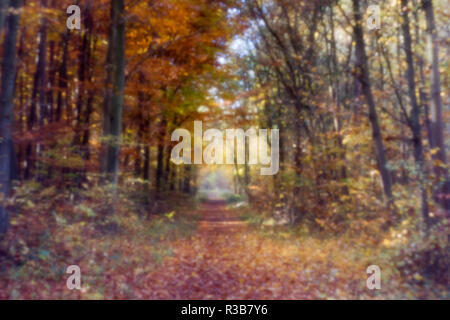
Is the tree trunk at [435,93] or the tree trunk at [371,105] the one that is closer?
the tree trunk at [435,93]

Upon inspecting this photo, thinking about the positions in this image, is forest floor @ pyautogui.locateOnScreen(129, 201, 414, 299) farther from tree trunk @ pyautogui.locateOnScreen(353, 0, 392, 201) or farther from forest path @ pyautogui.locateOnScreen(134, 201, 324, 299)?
tree trunk @ pyautogui.locateOnScreen(353, 0, 392, 201)

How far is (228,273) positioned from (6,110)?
20.1 feet

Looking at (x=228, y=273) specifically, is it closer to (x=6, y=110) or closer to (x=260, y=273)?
(x=260, y=273)

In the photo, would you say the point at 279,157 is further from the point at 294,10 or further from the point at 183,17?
the point at 183,17

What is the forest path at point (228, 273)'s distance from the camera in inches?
280

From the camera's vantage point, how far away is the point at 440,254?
6.94m

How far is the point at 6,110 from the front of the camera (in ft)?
25.4

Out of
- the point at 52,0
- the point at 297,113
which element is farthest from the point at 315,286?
the point at 52,0

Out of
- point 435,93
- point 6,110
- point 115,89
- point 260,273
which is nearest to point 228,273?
point 260,273

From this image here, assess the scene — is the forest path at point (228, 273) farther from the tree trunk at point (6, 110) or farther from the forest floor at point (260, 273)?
the tree trunk at point (6, 110)

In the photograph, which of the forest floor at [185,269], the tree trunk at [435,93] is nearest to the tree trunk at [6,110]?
the forest floor at [185,269]

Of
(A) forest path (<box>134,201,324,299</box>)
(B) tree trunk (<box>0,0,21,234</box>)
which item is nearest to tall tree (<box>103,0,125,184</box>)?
(A) forest path (<box>134,201,324,299</box>)

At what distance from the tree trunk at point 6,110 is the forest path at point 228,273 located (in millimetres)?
3380

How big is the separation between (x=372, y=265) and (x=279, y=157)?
9.74 meters
